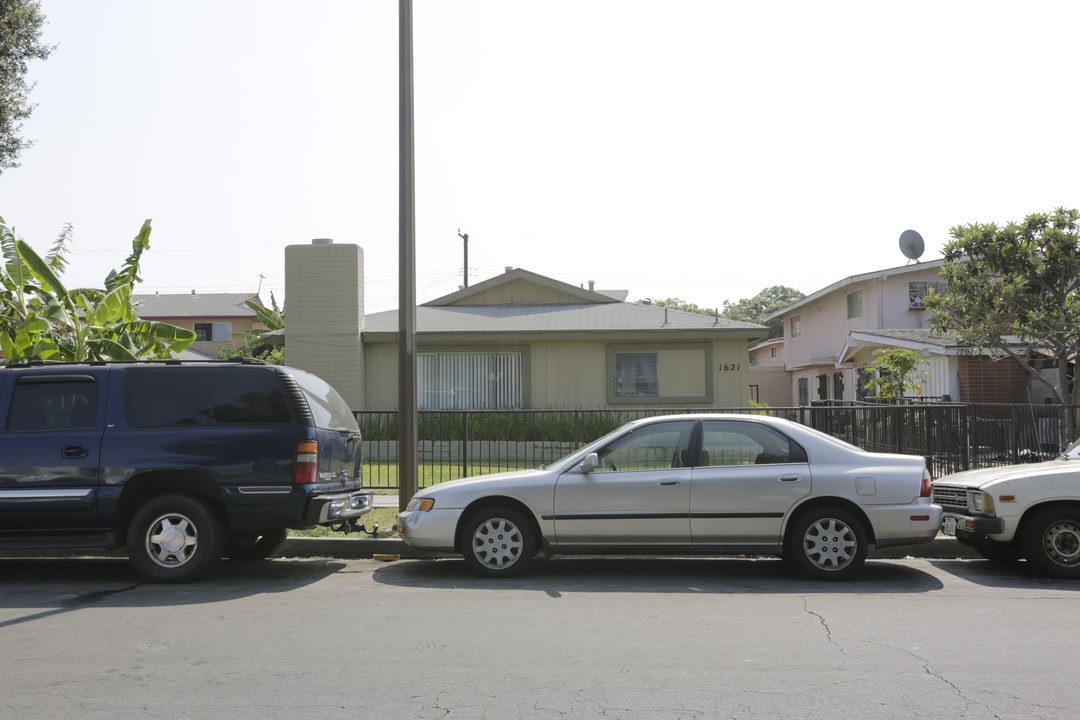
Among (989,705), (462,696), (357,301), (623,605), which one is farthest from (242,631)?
(357,301)

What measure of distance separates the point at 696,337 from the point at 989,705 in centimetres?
1697

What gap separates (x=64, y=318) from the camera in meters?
16.0

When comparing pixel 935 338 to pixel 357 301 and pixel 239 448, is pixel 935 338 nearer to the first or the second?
pixel 357 301

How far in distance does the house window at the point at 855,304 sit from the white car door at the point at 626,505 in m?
24.5

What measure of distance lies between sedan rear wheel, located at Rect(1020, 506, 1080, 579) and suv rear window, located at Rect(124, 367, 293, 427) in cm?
686

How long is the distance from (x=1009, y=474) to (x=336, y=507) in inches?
250

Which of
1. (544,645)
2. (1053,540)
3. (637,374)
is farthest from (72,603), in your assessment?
(637,374)

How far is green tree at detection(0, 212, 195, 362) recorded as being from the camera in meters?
16.0

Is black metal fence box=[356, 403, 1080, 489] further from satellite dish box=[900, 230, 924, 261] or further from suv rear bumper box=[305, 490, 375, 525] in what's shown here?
satellite dish box=[900, 230, 924, 261]

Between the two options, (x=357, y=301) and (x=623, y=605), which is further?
(x=357, y=301)

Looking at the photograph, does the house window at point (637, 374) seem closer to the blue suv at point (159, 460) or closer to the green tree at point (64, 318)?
the green tree at point (64, 318)

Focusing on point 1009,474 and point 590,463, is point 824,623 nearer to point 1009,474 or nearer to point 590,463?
point 590,463

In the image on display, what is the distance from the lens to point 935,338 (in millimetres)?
23609

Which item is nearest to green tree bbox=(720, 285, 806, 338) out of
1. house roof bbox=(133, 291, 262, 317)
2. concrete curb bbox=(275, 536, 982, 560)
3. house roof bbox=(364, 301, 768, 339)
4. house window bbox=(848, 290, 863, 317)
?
house roof bbox=(133, 291, 262, 317)
